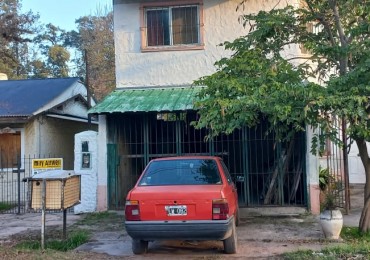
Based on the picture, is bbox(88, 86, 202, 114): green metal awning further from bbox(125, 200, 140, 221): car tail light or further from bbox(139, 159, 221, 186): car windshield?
bbox(125, 200, 140, 221): car tail light

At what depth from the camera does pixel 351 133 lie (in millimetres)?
7984

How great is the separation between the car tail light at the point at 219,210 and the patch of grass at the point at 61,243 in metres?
2.98

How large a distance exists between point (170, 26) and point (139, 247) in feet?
24.8

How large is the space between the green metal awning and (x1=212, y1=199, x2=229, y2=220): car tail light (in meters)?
4.37

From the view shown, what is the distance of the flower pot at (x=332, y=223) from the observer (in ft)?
29.0

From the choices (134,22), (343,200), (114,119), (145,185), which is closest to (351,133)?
(145,185)

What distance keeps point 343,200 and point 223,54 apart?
5.03m

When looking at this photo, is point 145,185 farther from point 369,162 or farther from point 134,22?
point 134,22

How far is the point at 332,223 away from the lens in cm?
882

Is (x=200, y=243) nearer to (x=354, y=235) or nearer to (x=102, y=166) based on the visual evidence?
(x=354, y=235)

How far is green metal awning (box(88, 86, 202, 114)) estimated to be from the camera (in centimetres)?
1201

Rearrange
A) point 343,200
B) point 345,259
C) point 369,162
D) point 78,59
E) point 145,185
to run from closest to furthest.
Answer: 1. point 345,259
2. point 145,185
3. point 369,162
4. point 343,200
5. point 78,59

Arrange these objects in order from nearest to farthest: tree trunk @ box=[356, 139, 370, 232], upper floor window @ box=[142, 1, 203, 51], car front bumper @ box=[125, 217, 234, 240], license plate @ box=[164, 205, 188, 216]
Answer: car front bumper @ box=[125, 217, 234, 240], license plate @ box=[164, 205, 188, 216], tree trunk @ box=[356, 139, 370, 232], upper floor window @ box=[142, 1, 203, 51]

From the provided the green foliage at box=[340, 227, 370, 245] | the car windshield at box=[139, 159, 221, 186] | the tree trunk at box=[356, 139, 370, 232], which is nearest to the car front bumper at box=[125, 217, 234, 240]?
the car windshield at box=[139, 159, 221, 186]
